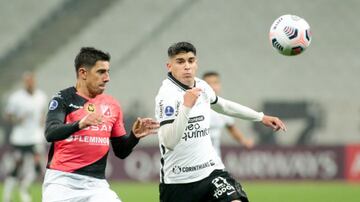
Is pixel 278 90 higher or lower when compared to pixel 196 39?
lower

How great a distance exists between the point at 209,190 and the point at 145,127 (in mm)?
820

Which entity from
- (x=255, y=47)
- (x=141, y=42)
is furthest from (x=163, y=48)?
(x=255, y=47)

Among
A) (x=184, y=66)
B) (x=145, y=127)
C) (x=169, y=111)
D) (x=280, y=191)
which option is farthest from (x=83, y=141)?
(x=280, y=191)

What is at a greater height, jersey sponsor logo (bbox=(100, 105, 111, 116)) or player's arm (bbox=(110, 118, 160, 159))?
jersey sponsor logo (bbox=(100, 105, 111, 116))

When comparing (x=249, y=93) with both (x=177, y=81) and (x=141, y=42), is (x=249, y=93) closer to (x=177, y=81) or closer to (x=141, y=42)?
(x=141, y=42)

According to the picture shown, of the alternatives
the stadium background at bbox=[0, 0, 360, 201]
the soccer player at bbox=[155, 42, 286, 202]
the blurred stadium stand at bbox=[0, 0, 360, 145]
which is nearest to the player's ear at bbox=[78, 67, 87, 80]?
the soccer player at bbox=[155, 42, 286, 202]

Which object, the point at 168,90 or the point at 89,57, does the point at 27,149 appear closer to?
the point at 168,90

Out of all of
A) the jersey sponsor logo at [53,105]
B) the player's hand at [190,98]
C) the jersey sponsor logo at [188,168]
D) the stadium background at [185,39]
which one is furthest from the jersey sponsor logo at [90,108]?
the stadium background at [185,39]

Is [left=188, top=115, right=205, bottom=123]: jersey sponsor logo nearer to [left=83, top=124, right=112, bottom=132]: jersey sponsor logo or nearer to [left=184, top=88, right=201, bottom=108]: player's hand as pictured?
[left=184, top=88, right=201, bottom=108]: player's hand

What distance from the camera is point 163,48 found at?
27.2 metres

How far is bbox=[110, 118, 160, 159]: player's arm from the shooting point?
7.07m

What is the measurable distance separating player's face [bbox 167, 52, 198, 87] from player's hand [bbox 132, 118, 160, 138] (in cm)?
55

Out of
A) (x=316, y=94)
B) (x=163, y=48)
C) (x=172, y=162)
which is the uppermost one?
(x=163, y=48)

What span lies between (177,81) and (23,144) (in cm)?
876
